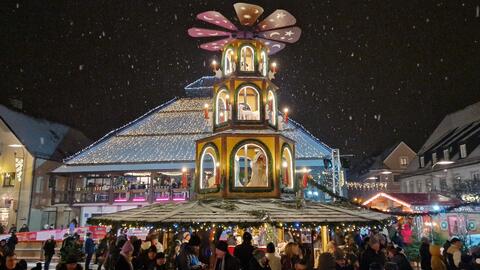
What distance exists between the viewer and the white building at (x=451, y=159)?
109 ft

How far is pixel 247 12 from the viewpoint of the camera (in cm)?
1443

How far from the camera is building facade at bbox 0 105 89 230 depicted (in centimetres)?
3278

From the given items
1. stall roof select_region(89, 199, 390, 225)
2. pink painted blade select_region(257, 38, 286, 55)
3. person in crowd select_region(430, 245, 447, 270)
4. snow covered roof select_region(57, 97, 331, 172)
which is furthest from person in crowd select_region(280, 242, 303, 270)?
snow covered roof select_region(57, 97, 331, 172)

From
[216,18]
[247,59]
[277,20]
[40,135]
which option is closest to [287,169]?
[247,59]

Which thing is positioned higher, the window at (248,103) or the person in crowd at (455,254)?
the window at (248,103)

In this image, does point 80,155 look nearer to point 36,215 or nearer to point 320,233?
point 36,215

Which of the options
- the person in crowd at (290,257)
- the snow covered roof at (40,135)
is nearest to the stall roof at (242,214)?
the person in crowd at (290,257)

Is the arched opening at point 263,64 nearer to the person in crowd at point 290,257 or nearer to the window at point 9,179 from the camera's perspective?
the person in crowd at point 290,257

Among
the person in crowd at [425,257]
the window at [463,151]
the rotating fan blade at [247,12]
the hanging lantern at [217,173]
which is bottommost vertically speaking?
the person in crowd at [425,257]

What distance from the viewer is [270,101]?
15.1 meters

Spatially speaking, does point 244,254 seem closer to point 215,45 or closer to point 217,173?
point 217,173

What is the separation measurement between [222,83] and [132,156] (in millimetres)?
16948

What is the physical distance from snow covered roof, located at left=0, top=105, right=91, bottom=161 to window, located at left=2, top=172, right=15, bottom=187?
2.60 metres

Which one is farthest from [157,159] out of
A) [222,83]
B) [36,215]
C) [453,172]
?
[453,172]
